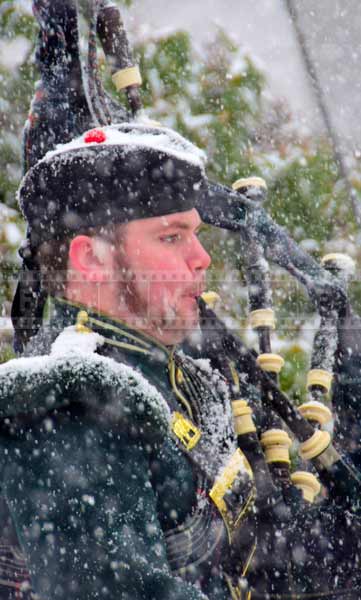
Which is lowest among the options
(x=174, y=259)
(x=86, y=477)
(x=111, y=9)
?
(x=86, y=477)

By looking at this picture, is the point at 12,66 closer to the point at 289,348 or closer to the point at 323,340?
the point at 289,348

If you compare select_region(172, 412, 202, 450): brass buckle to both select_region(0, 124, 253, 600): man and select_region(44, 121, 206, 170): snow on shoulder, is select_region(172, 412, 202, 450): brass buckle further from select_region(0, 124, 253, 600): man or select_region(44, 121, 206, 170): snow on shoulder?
select_region(44, 121, 206, 170): snow on shoulder

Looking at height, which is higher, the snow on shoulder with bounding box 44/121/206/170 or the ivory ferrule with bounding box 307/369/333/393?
the snow on shoulder with bounding box 44/121/206/170

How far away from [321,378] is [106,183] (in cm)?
105

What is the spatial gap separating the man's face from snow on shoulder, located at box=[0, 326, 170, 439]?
0.26 m

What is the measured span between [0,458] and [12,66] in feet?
9.52

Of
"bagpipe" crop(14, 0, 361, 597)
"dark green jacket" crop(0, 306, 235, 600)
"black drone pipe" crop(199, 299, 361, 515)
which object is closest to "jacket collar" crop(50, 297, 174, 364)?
"dark green jacket" crop(0, 306, 235, 600)

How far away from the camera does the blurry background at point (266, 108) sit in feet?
12.9

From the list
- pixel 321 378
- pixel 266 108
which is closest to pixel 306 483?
pixel 321 378

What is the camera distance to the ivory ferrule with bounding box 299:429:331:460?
2160 mm

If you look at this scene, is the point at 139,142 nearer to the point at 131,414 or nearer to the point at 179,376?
the point at 179,376

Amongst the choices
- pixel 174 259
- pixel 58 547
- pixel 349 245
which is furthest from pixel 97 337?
pixel 349 245

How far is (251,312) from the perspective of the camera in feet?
8.12

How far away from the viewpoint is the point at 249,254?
2516mm
